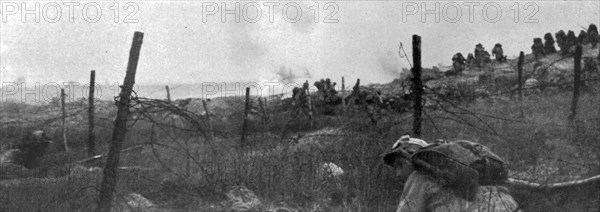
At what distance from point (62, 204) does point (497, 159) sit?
5.34 meters

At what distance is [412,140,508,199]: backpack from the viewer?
6.41 m

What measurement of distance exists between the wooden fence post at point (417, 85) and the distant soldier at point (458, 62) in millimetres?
26498

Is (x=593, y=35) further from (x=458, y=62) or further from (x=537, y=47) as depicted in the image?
(x=458, y=62)

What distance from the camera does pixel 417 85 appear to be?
841 centimetres

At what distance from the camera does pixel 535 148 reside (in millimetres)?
11750

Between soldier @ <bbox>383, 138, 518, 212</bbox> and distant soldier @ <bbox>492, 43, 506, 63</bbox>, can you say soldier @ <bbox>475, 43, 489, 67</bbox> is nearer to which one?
distant soldier @ <bbox>492, 43, 506, 63</bbox>

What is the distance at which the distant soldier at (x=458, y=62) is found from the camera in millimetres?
34281

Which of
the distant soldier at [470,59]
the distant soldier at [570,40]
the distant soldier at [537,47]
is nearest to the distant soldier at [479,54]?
the distant soldier at [470,59]

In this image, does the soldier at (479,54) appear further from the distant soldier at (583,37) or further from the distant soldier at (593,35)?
the distant soldier at (593,35)

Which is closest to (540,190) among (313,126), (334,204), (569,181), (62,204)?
(569,181)

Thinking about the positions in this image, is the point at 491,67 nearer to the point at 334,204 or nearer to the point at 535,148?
the point at 535,148

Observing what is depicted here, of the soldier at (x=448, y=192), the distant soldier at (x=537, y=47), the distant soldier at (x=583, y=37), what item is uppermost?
the distant soldier at (x=583, y=37)

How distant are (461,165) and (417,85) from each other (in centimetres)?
214

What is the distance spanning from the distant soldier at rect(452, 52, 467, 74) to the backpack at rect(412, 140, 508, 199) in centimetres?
2820
